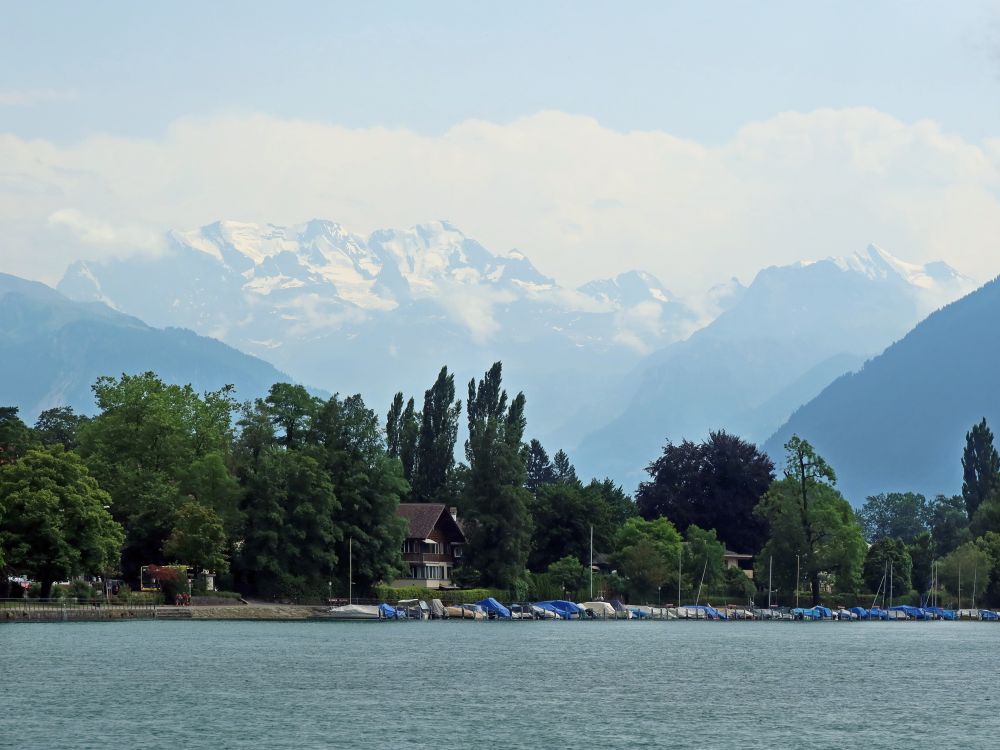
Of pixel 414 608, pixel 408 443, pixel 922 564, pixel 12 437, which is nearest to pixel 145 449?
pixel 414 608

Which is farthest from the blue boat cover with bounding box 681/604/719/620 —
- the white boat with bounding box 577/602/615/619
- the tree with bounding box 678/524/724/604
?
the white boat with bounding box 577/602/615/619

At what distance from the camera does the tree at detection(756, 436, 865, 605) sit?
487 feet

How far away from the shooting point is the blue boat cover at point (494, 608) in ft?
444

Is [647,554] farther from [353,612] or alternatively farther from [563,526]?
[353,612]

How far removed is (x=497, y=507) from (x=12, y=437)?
51512 millimetres

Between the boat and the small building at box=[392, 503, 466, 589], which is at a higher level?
the small building at box=[392, 503, 466, 589]

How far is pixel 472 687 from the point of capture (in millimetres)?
64625

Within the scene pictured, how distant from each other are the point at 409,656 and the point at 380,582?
48.7 m

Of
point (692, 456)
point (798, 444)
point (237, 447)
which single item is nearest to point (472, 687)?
point (237, 447)

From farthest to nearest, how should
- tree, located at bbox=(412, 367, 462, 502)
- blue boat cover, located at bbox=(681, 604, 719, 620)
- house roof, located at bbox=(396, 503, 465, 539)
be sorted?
tree, located at bbox=(412, 367, 462, 502) → blue boat cover, located at bbox=(681, 604, 719, 620) → house roof, located at bbox=(396, 503, 465, 539)

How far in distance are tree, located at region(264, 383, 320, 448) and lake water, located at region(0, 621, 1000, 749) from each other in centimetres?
3060

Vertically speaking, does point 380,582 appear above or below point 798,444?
below

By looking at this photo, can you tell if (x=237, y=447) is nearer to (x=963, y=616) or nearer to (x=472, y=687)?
(x=472, y=687)

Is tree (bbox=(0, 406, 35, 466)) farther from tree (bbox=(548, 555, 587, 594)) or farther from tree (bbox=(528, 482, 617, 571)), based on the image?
tree (bbox=(548, 555, 587, 594))
